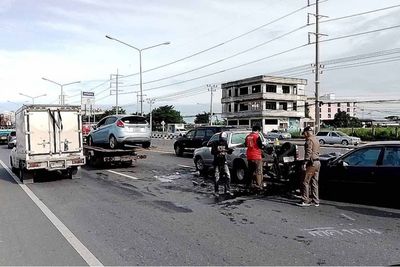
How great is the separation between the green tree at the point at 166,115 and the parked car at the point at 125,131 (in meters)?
96.9

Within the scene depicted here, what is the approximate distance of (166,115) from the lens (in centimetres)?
11975

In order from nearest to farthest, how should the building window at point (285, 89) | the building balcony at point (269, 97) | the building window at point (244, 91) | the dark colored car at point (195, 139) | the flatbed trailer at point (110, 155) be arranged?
the flatbed trailer at point (110, 155)
the dark colored car at point (195, 139)
the building balcony at point (269, 97)
the building window at point (285, 89)
the building window at point (244, 91)

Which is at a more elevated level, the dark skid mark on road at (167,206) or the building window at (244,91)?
the building window at (244,91)

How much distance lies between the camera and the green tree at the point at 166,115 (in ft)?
389

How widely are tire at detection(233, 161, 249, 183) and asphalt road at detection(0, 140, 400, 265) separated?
5.39 ft

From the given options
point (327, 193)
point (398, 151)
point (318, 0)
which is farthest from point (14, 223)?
point (318, 0)

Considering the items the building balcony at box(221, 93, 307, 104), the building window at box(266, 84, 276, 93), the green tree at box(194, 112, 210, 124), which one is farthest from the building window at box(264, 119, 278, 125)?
the green tree at box(194, 112, 210, 124)

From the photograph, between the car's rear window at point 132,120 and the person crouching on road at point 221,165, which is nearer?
the person crouching on road at point 221,165

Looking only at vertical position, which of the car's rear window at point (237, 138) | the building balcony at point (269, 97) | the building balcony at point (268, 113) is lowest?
the car's rear window at point (237, 138)

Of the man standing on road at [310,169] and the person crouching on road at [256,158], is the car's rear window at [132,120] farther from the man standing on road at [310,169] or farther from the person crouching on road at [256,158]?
the man standing on road at [310,169]

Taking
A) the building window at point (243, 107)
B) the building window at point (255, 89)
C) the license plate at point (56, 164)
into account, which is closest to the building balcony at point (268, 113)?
the building window at point (243, 107)

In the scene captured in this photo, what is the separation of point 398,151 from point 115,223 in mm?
6182

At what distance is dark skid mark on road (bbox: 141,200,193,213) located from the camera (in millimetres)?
9328

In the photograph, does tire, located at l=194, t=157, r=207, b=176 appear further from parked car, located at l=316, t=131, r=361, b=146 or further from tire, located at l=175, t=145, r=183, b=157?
parked car, located at l=316, t=131, r=361, b=146
